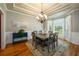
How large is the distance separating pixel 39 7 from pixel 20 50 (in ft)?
3.38

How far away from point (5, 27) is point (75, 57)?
1.67 meters

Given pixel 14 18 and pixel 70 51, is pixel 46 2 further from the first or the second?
pixel 70 51

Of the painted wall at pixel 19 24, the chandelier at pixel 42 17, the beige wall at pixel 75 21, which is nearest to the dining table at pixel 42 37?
the painted wall at pixel 19 24

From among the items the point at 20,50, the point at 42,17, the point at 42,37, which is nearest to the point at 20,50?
the point at 20,50

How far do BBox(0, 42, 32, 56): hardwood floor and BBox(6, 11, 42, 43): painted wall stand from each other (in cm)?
15

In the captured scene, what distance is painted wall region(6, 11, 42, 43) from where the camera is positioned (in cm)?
211

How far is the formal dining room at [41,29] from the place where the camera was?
212 cm

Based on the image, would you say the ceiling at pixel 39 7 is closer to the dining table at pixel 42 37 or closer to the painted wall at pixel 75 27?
the painted wall at pixel 75 27

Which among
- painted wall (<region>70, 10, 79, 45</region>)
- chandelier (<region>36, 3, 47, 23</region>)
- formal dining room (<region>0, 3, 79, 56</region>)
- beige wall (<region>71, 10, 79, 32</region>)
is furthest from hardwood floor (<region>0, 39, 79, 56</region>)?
chandelier (<region>36, 3, 47, 23</region>)

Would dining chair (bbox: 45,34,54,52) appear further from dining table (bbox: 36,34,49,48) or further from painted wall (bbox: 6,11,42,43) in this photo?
painted wall (bbox: 6,11,42,43)

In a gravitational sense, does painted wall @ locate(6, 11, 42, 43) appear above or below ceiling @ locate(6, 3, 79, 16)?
below

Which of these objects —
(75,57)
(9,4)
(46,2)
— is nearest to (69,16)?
(46,2)

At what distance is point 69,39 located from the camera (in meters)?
2.14

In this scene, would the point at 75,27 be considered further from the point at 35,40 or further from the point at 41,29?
the point at 35,40
